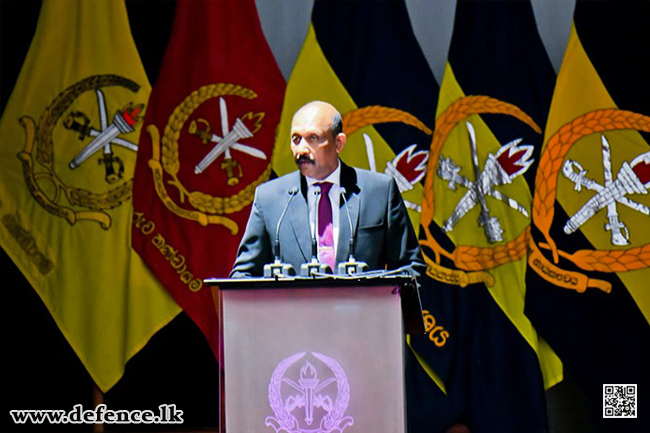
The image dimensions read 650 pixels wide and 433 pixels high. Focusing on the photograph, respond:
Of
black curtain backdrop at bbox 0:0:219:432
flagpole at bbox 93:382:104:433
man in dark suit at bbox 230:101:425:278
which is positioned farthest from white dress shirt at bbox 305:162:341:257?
flagpole at bbox 93:382:104:433

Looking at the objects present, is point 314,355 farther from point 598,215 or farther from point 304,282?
point 598,215

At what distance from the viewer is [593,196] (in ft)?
19.5

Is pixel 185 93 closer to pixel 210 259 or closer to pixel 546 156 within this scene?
pixel 210 259

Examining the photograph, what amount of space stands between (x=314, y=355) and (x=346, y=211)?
0.72 metres

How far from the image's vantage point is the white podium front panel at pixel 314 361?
10.6 ft

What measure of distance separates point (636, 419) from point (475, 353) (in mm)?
939

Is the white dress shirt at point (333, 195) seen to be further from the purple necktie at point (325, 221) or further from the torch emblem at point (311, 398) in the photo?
the torch emblem at point (311, 398)

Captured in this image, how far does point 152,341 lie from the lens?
6.38m

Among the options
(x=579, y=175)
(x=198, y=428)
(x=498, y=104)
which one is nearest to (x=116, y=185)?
(x=198, y=428)

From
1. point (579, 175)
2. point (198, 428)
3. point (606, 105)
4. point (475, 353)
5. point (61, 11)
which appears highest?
point (61, 11)

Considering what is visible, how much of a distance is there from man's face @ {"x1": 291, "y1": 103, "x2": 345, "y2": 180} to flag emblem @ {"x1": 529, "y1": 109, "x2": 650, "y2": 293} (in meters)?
2.42

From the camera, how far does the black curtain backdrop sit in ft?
20.6

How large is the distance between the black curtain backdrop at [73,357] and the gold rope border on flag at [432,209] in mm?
1518

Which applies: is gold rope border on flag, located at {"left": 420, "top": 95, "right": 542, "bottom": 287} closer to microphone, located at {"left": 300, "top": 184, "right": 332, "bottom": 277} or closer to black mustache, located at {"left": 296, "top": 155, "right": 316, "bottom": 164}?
black mustache, located at {"left": 296, "top": 155, "right": 316, "bottom": 164}
